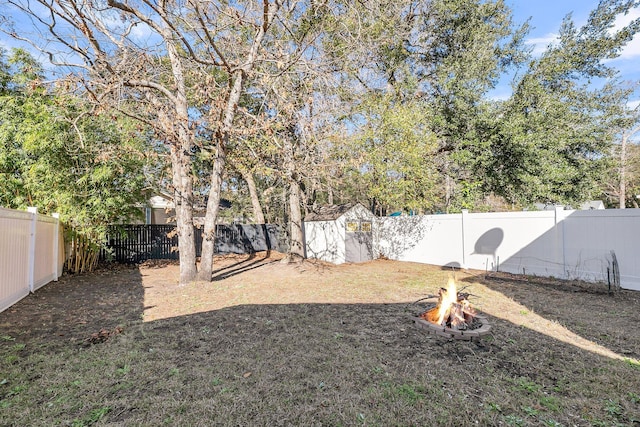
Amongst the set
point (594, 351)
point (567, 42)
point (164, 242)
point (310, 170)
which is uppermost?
point (567, 42)

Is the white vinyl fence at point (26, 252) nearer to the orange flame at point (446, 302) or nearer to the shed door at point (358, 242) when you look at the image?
the orange flame at point (446, 302)

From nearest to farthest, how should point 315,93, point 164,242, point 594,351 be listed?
1. point 594,351
2. point 315,93
3. point 164,242

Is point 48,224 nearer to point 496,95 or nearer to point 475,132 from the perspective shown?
point 475,132

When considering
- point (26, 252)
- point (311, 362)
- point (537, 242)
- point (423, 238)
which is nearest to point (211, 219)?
point (26, 252)

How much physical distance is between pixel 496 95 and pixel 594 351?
10.7m

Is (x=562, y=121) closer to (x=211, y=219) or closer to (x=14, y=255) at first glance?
(x=211, y=219)

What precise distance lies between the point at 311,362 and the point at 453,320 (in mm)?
1740

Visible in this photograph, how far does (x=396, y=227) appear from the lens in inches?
435

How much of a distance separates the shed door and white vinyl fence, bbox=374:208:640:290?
3.80 ft

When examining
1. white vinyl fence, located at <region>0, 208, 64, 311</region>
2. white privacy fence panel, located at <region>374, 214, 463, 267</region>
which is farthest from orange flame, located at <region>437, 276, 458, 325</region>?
white vinyl fence, located at <region>0, 208, 64, 311</region>

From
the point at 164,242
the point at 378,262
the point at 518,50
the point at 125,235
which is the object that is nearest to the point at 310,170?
the point at 378,262

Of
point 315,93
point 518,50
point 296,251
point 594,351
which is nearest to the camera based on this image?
point 594,351

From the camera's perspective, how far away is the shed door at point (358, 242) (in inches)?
412

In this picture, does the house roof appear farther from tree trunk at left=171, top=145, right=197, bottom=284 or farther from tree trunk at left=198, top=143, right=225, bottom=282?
tree trunk at left=171, top=145, right=197, bottom=284
